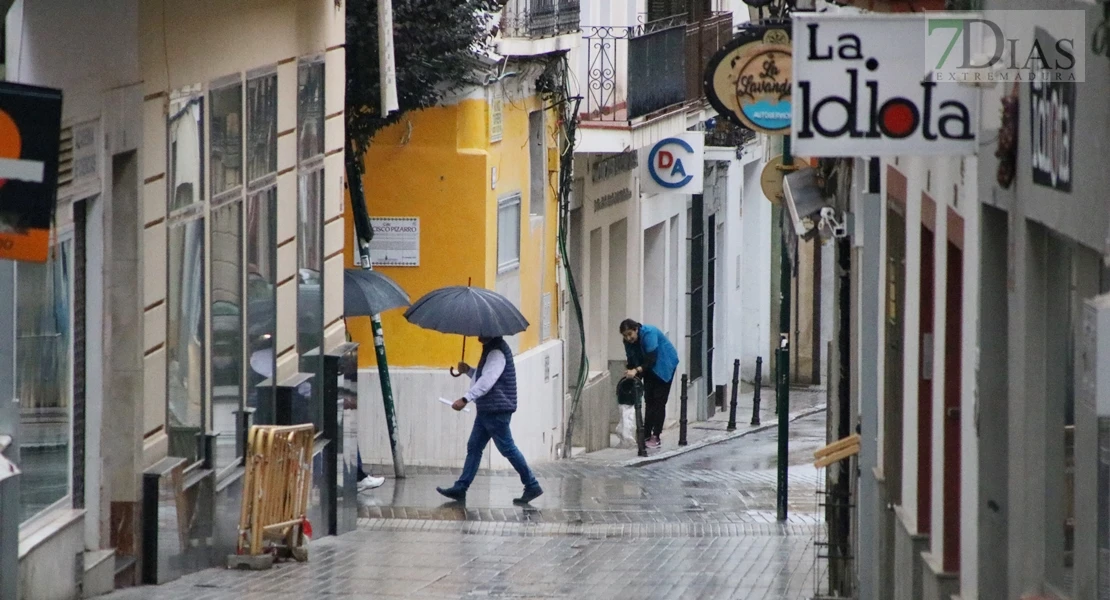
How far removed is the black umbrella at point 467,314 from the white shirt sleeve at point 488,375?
19cm

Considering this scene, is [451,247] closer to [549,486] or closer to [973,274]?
[549,486]

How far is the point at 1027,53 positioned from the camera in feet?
21.0

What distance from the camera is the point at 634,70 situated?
24.0 m

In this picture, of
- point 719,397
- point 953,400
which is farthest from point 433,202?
point 719,397

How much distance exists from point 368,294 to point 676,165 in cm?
1011

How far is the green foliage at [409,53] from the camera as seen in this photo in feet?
58.7

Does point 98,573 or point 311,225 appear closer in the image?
point 98,573

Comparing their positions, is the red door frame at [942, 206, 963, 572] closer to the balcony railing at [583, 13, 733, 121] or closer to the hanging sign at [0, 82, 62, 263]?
the hanging sign at [0, 82, 62, 263]

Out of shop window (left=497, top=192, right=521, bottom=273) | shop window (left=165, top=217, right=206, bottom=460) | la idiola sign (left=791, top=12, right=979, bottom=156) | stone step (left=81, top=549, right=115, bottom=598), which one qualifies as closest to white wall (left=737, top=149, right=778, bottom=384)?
shop window (left=497, top=192, right=521, bottom=273)

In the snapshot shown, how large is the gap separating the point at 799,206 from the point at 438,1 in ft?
18.5

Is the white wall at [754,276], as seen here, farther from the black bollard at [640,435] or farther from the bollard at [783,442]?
the bollard at [783,442]

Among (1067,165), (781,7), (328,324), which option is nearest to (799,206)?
(781,7)

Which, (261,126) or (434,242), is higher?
(261,126)

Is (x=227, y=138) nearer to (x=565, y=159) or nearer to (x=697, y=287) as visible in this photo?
(x=565, y=159)
